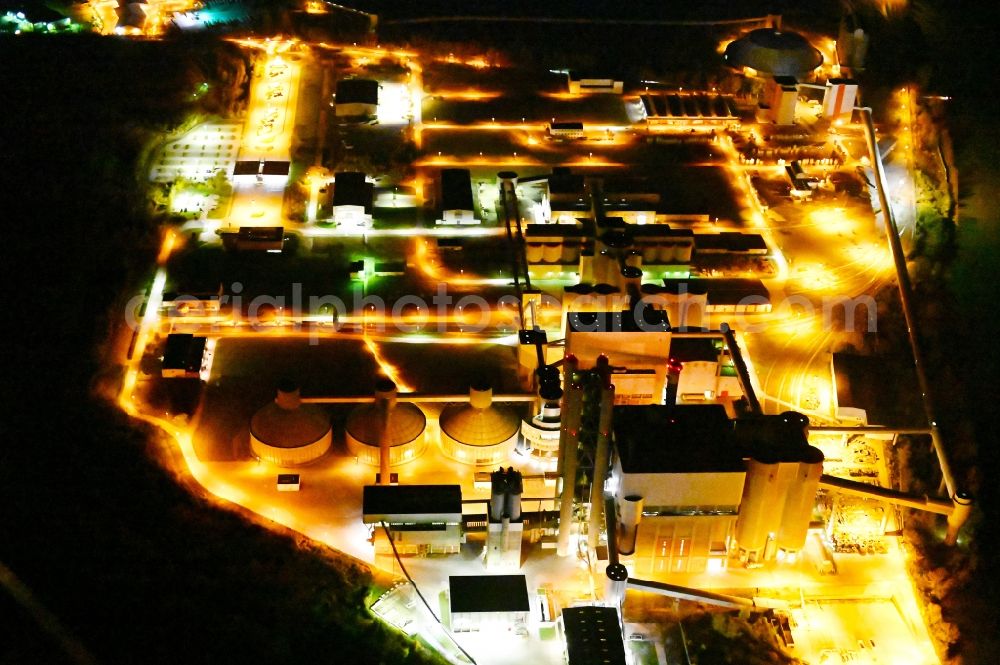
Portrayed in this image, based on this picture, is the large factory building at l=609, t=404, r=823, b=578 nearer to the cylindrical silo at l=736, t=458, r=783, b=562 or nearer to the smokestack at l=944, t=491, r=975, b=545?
the cylindrical silo at l=736, t=458, r=783, b=562

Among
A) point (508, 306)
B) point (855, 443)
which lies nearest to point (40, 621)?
point (508, 306)

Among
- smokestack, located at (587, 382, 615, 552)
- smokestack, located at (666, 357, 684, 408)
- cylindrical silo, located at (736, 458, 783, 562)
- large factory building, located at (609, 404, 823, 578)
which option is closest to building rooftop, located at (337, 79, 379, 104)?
smokestack, located at (666, 357, 684, 408)

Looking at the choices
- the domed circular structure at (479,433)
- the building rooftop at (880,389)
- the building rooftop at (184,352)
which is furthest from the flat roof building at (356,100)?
the building rooftop at (880,389)

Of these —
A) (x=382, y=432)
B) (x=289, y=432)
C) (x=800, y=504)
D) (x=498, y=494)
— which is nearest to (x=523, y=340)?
(x=382, y=432)

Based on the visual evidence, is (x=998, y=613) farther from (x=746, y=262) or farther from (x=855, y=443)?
(x=746, y=262)

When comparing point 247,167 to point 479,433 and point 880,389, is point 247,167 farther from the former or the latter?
point 880,389

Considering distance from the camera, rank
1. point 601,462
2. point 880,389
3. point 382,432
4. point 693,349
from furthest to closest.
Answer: point 880,389 < point 693,349 < point 382,432 < point 601,462

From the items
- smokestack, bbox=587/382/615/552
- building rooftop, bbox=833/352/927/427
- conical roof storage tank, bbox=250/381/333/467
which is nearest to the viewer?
smokestack, bbox=587/382/615/552
